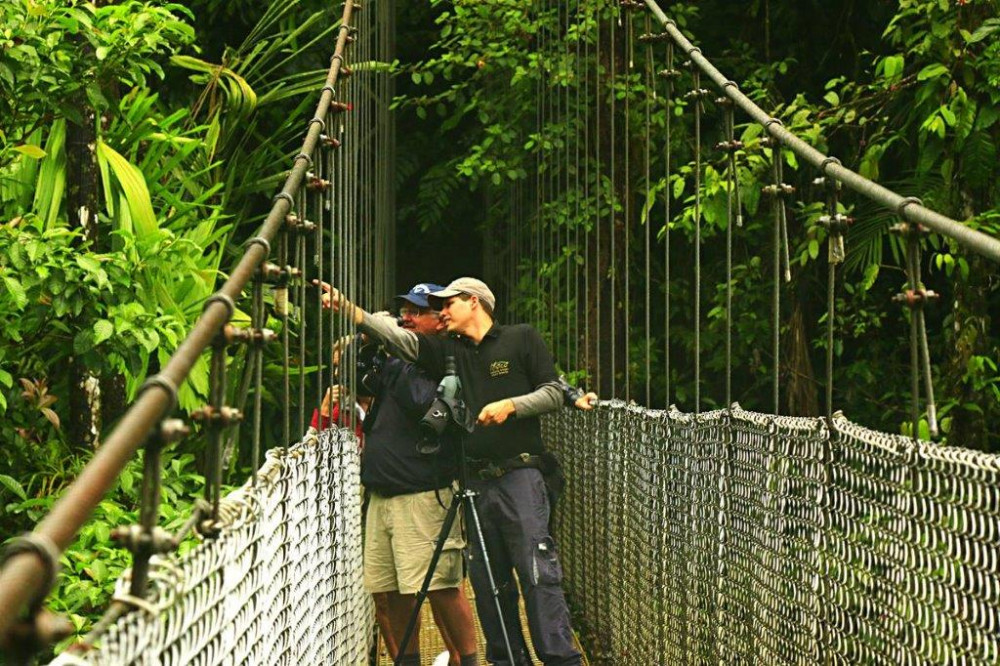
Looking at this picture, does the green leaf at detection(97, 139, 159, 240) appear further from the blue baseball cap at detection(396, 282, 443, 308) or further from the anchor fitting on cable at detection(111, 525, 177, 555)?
the anchor fitting on cable at detection(111, 525, 177, 555)

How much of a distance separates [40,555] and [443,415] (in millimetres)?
Answer: 2995

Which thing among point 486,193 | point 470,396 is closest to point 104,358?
point 470,396

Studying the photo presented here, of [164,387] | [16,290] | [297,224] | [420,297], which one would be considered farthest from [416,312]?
[164,387]

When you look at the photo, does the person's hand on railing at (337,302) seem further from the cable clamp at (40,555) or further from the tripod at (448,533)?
the cable clamp at (40,555)

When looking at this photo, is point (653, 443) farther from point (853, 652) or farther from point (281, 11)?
point (281, 11)

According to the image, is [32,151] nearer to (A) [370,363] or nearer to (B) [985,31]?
(A) [370,363]

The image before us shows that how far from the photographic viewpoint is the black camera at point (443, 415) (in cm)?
386

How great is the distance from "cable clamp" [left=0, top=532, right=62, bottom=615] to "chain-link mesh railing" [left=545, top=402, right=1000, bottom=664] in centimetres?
96

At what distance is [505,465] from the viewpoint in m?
4.04

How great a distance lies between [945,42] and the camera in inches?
187

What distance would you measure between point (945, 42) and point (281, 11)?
2318 millimetres

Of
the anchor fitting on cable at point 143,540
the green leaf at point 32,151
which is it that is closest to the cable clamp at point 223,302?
the anchor fitting on cable at point 143,540

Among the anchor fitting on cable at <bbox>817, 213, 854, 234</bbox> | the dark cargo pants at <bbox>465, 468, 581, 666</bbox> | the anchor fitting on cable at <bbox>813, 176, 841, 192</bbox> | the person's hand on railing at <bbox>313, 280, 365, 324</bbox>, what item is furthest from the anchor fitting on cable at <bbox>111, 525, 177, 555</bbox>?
the dark cargo pants at <bbox>465, 468, 581, 666</bbox>

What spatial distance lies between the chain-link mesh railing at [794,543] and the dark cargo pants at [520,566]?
0.20 meters
